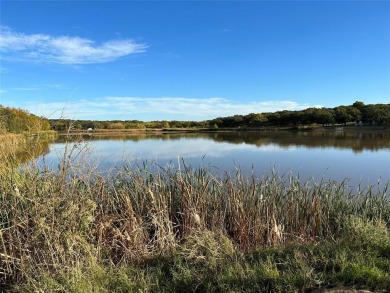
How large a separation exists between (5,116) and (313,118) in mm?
94626

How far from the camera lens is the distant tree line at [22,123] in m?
5.16

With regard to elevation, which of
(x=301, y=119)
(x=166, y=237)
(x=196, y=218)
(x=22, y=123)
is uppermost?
(x=301, y=119)

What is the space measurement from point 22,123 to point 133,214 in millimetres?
2287

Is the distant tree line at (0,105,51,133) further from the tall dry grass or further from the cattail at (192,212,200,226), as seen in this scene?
the cattail at (192,212,200,226)

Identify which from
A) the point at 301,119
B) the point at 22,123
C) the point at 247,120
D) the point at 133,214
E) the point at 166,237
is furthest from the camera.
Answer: the point at 247,120

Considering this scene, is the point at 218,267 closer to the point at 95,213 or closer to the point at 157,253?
the point at 157,253

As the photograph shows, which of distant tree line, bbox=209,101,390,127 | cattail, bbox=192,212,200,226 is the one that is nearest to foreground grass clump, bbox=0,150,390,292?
cattail, bbox=192,212,200,226

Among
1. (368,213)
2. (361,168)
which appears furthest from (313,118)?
(368,213)

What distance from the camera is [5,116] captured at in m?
5.21

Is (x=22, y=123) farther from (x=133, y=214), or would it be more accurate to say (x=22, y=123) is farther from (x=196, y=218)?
(x=196, y=218)

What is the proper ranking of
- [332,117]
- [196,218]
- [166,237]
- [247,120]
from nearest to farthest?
[166,237], [196,218], [332,117], [247,120]

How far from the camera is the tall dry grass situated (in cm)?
439

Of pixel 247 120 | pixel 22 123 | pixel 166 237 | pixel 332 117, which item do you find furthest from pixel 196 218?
pixel 247 120

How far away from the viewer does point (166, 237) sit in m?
5.47
